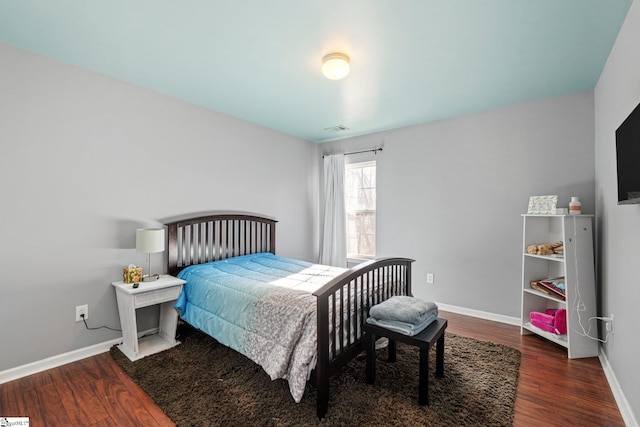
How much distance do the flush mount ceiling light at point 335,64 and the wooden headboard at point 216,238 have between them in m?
2.09

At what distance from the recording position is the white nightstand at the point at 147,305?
2.38 metres

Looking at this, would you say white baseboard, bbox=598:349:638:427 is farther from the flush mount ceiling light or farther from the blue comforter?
the flush mount ceiling light

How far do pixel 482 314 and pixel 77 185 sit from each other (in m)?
4.33

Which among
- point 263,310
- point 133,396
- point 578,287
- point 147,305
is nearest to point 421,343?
point 263,310

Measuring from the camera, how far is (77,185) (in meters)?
2.40

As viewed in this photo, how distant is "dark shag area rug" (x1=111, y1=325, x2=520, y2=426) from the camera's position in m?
1.69

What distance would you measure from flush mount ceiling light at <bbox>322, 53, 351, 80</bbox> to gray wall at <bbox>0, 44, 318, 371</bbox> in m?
1.80

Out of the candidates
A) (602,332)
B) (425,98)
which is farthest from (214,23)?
(602,332)

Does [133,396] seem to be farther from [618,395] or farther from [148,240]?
[618,395]

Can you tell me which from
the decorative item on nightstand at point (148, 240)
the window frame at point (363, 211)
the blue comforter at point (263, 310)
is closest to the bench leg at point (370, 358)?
the blue comforter at point (263, 310)

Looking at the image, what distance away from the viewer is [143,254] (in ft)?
9.21

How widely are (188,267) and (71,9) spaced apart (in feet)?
7.31

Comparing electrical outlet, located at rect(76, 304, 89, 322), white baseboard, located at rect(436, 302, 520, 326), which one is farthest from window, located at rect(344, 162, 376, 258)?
electrical outlet, located at rect(76, 304, 89, 322)

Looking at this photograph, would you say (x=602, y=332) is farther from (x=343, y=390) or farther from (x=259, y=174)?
(x=259, y=174)
